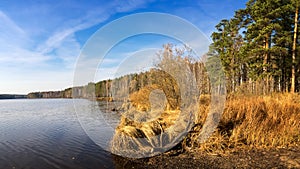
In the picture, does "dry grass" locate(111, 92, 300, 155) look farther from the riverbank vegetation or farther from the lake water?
A: the lake water

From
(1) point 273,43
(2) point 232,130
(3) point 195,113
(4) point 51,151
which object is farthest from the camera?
(1) point 273,43

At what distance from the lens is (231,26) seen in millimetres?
24422

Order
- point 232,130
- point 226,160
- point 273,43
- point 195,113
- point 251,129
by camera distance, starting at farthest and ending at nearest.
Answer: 1. point 273,43
2. point 195,113
3. point 232,130
4. point 251,129
5. point 226,160

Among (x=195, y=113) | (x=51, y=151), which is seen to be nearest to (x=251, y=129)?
(x=195, y=113)

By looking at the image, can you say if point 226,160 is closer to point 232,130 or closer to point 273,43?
point 232,130

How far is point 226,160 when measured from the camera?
210 inches

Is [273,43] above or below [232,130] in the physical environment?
above

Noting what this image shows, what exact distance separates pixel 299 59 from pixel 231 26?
27.1ft

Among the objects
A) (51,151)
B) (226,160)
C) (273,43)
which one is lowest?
(51,151)

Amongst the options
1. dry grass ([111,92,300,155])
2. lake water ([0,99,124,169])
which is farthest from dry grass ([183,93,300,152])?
lake water ([0,99,124,169])

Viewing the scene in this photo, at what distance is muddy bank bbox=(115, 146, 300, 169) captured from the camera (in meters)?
5.03

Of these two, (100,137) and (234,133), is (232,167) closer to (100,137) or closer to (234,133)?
(234,133)

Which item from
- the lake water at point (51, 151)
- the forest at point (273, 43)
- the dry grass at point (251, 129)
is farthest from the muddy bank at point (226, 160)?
the forest at point (273, 43)

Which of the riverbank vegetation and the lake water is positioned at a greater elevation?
the riverbank vegetation
